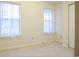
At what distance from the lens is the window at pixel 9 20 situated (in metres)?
4.18

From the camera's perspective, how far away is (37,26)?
14.5 ft

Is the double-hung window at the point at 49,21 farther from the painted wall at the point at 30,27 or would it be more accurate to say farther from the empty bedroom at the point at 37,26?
the painted wall at the point at 30,27

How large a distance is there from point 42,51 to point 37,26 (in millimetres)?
825

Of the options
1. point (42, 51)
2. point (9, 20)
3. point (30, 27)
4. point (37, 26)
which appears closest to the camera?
point (42, 51)

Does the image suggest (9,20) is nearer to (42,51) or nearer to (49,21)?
(49,21)

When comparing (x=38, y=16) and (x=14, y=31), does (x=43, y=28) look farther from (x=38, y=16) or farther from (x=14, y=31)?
(x=14, y=31)

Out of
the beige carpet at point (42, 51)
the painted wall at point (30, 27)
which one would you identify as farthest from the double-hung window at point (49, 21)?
the beige carpet at point (42, 51)

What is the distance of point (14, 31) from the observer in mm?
4281

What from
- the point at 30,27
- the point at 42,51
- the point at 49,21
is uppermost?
the point at 49,21

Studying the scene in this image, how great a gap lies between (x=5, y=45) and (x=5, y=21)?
25.3 inches

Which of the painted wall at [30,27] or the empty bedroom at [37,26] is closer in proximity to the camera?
the empty bedroom at [37,26]

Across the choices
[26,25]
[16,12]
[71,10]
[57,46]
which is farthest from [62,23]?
[16,12]

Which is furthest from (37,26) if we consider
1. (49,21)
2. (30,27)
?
(49,21)

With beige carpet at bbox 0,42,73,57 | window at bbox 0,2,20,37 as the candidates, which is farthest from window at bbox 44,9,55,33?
window at bbox 0,2,20,37
